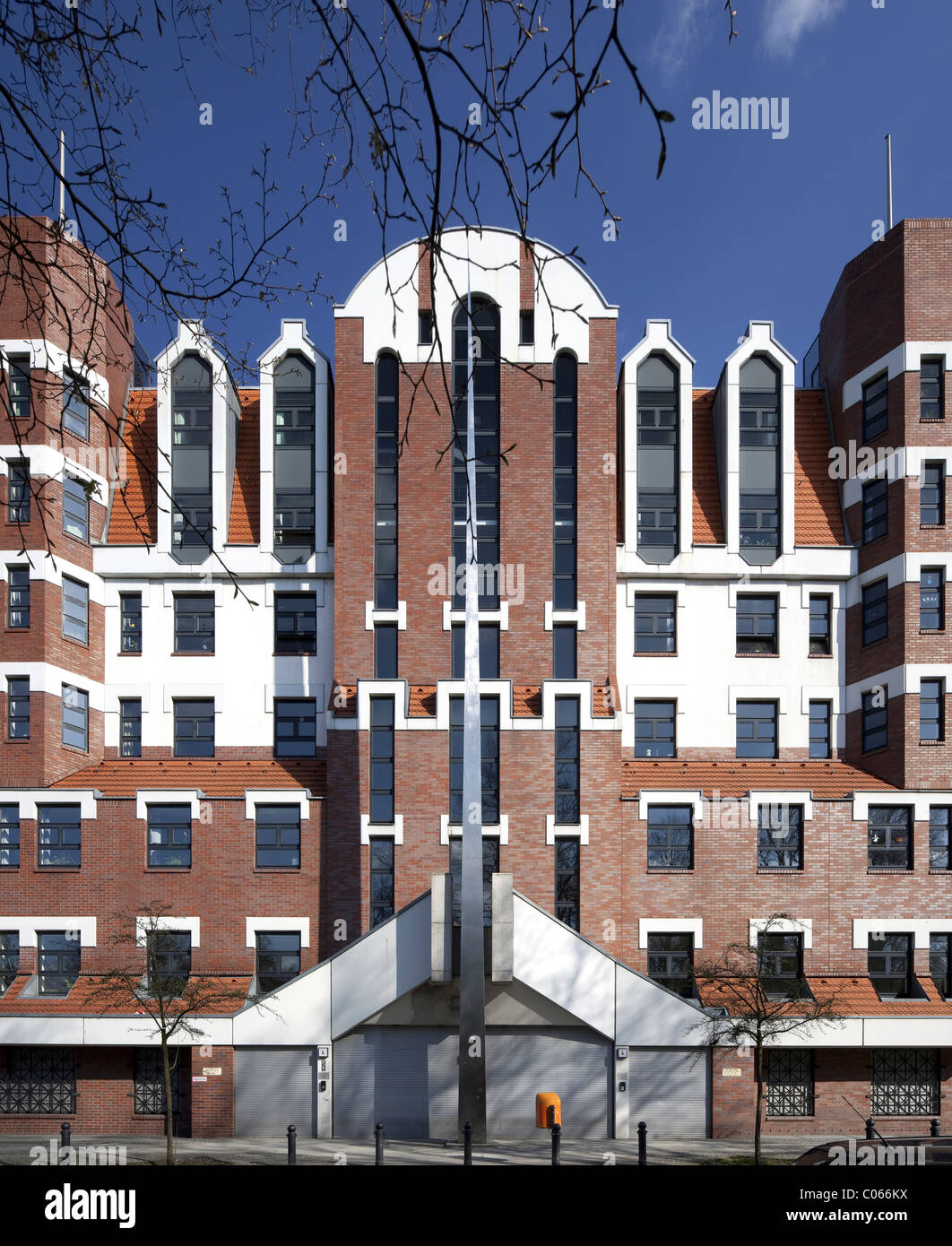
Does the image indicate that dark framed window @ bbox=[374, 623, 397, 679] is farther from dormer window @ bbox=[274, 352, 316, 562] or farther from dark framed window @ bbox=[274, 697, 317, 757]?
dormer window @ bbox=[274, 352, 316, 562]

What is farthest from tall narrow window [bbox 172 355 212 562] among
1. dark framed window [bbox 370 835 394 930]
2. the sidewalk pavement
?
the sidewalk pavement

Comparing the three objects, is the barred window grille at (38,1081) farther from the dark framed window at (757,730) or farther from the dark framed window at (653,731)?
the dark framed window at (757,730)

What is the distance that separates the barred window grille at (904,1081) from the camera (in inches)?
1090

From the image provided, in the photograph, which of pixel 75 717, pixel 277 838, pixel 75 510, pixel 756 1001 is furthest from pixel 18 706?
pixel 756 1001

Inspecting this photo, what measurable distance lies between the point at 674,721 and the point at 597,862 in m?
4.88

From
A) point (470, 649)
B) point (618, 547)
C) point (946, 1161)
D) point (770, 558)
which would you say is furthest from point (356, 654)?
point (946, 1161)

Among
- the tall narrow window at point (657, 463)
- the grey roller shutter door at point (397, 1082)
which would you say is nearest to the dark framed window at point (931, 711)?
the tall narrow window at point (657, 463)

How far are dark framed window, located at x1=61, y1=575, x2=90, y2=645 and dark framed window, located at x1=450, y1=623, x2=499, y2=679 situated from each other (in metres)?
9.79

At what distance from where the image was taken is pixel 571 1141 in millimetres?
26297

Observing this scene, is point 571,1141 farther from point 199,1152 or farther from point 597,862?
point 199,1152

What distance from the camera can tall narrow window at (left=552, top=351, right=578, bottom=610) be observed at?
30578mm

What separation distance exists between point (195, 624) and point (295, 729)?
398 centimetres

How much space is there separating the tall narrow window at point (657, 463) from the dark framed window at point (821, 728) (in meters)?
5.76
